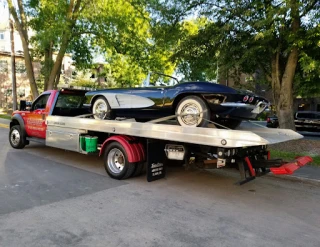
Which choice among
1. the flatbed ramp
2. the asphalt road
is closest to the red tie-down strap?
the flatbed ramp

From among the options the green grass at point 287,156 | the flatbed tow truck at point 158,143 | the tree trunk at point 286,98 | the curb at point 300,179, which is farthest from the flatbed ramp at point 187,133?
the tree trunk at point 286,98

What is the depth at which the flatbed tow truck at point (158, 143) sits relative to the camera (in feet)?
15.4

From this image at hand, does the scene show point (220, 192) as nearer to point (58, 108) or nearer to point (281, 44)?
point (58, 108)

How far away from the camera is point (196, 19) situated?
37.0ft

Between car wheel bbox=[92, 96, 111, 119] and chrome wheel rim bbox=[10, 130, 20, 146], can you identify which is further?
chrome wheel rim bbox=[10, 130, 20, 146]

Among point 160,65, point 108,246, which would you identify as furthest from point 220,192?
point 160,65

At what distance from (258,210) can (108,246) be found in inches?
98.2

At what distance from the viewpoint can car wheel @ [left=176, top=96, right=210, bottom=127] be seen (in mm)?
5168

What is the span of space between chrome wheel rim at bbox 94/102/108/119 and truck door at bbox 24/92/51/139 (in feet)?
6.37

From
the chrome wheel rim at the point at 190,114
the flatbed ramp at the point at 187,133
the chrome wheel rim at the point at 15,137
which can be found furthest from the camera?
the chrome wheel rim at the point at 15,137

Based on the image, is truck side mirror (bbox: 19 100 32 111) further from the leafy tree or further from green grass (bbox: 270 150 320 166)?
green grass (bbox: 270 150 320 166)

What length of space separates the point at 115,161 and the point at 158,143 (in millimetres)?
1142

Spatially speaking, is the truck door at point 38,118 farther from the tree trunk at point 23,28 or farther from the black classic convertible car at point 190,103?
the tree trunk at point 23,28

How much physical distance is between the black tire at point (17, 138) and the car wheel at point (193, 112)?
19.1 ft
